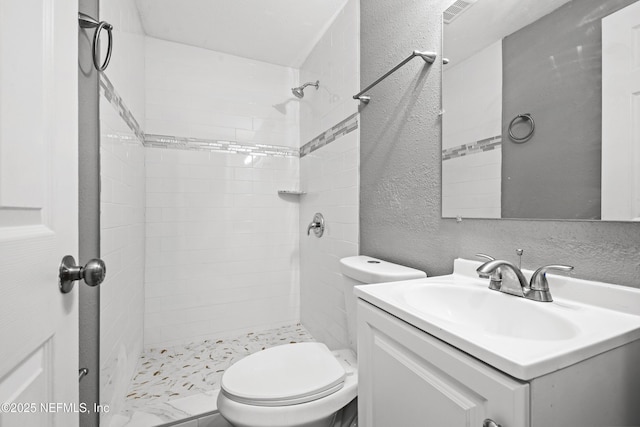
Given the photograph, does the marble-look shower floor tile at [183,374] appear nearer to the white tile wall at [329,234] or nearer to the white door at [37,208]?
the white tile wall at [329,234]

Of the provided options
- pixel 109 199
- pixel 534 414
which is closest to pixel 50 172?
pixel 109 199

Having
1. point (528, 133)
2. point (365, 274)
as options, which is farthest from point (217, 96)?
point (528, 133)

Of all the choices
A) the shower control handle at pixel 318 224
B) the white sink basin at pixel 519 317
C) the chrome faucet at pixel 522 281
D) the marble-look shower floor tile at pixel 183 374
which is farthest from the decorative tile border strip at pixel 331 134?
the marble-look shower floor tile at pixel 183 374

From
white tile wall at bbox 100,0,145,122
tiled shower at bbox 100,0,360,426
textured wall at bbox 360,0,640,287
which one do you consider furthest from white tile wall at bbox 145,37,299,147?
textured wall at bbox 360,0,640,287

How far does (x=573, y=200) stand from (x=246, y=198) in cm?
198

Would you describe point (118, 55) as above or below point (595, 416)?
above

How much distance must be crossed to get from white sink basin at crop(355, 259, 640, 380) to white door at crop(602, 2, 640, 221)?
20cm

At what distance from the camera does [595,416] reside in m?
0.48

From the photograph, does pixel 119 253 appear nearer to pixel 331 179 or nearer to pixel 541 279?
pixel 331 179

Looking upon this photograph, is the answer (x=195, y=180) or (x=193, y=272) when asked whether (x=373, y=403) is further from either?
(x=195, y=180)

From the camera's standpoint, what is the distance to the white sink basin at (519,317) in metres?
0.45

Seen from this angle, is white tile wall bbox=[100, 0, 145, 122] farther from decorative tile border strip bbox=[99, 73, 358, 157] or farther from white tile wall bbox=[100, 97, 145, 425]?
white tile wall bbox=[100, 97, 145, 425]

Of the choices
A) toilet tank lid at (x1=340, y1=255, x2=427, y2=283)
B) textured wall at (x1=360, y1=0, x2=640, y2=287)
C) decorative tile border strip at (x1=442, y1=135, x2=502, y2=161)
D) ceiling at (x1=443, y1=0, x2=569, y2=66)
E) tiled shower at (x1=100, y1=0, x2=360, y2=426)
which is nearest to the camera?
textured wall at (x1=360, y1=0, x2=640, y2=287)

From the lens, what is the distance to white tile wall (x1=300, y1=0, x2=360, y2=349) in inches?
64.1
